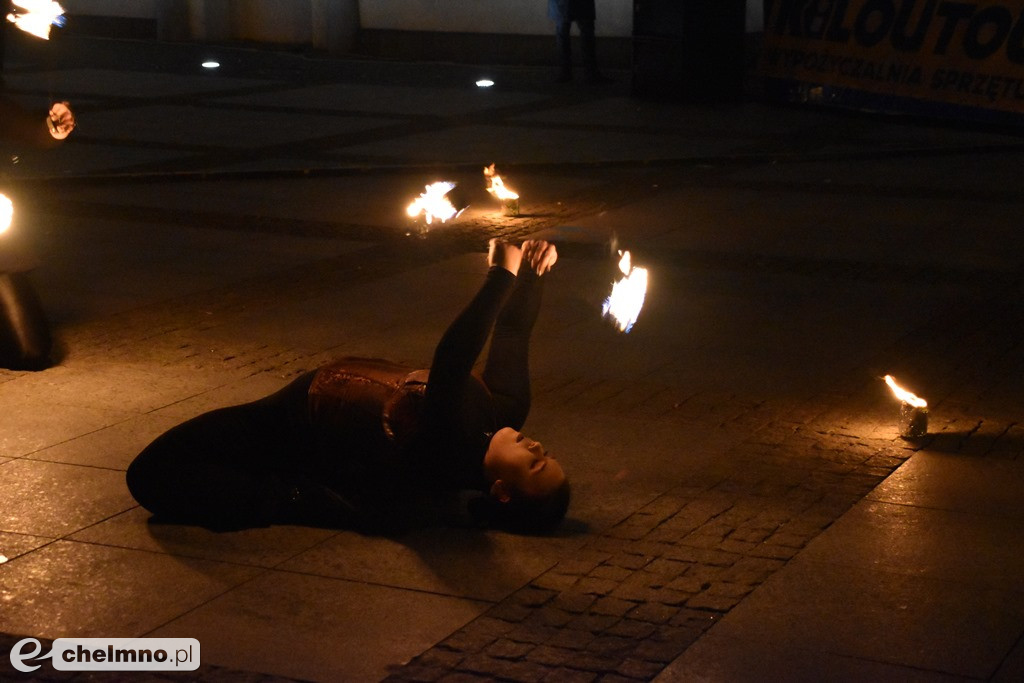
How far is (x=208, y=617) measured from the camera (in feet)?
16.0

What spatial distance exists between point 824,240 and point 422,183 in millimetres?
4223

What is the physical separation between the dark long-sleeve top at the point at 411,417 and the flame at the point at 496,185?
4.11 m

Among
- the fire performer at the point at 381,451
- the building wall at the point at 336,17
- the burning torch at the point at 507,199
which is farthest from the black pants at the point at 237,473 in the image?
the building wall at the point at 336,17

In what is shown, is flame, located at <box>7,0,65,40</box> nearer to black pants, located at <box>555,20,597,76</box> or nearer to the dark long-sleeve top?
the dark long-sleeve top

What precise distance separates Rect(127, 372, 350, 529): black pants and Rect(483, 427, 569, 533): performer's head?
0.60 m

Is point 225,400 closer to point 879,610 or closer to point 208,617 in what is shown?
point 208,617

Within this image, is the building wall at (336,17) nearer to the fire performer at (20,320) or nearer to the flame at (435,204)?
the flame at (435,204)

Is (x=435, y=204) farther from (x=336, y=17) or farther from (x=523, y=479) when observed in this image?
(x=336, y=17)

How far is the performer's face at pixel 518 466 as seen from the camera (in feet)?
17.6

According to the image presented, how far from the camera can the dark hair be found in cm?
541

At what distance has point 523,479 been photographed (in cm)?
538

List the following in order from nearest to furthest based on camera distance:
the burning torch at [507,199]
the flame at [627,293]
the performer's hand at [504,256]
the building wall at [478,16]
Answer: the performer's hand at [504,256] < the flame at [627,293] < the burning torch at [507,199] < the building wall at [478,16]

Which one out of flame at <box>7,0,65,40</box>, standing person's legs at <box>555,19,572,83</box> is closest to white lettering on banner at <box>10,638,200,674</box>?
flame at <box>7,0,65,40</box>

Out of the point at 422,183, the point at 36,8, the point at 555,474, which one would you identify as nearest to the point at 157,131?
the point at 422,183
